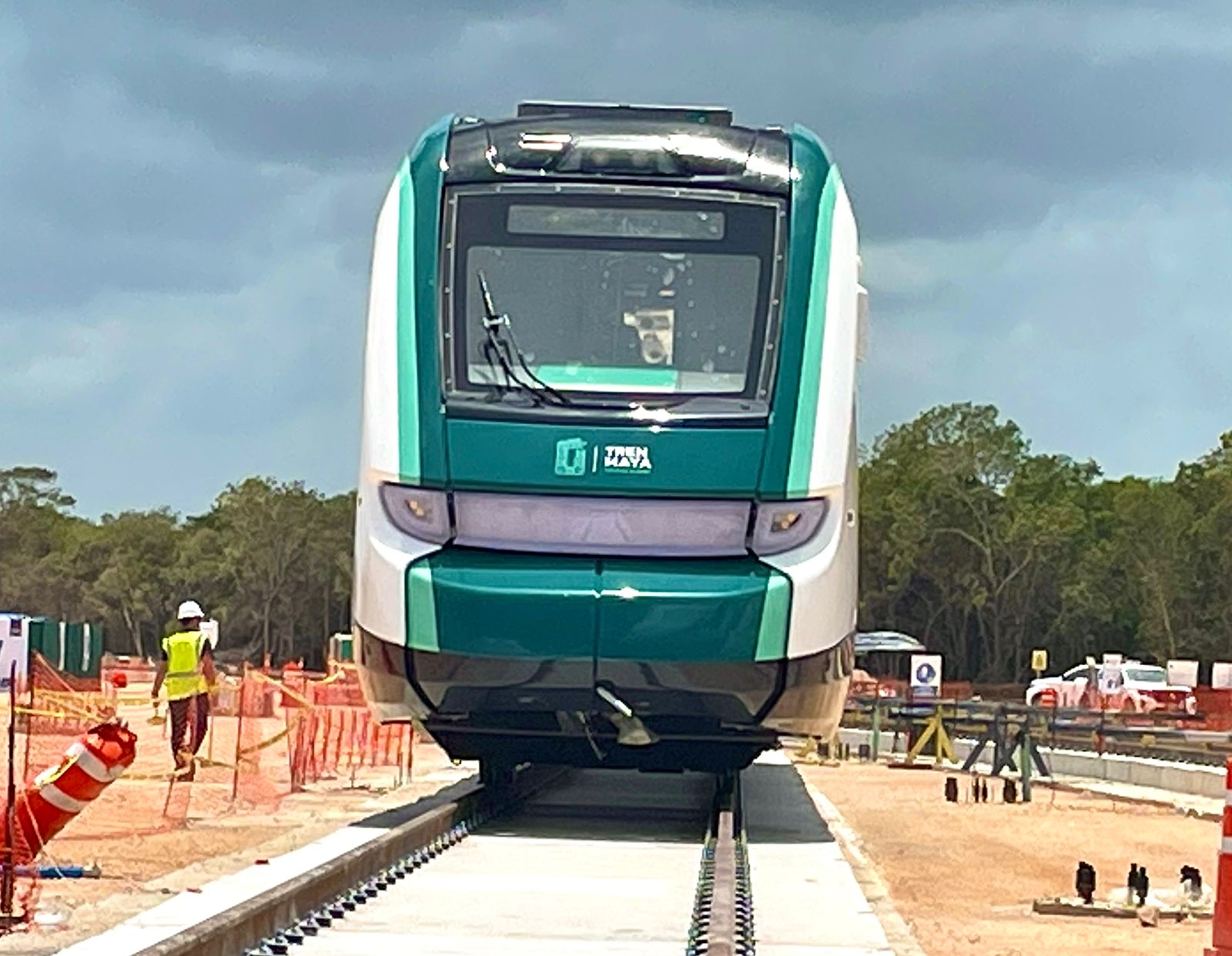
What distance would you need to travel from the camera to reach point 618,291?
14.5 metres

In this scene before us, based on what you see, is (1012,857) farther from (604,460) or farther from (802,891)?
(802,891)

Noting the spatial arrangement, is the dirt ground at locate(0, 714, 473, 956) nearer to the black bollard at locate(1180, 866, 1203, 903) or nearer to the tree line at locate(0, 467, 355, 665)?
the black bollard at locate(1180, 866, 1203, 903)

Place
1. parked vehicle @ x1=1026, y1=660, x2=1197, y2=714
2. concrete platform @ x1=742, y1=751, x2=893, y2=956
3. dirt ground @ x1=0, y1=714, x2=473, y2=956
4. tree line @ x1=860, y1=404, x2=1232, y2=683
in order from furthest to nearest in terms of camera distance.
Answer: tree line @ x1=860, y1=404, x2=1232, y2=683, parked vehicle @ x1=1026, y1=660, x2=1197, y2=714, dirt ground @ x1=0, y1=714, x2=473, y2=956, concrete platform @ x1=742, y1=751, x2=893, y2=956

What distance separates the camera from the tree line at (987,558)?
93000 mm

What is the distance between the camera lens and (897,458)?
108562 mm

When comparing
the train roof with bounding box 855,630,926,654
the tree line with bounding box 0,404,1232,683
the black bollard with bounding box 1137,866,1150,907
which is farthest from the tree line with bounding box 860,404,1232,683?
the black bollard with bounding box 1137,866,1150,907

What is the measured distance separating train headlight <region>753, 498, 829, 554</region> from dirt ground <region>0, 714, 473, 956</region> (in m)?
3.48

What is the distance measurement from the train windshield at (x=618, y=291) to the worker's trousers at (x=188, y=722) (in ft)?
26.2

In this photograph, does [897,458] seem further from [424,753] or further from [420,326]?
[420,326]

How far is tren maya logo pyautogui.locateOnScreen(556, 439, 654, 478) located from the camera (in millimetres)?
13758

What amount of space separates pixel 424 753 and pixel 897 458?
77133 mm

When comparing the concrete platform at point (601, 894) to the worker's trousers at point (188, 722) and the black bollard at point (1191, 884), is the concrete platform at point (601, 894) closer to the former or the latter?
the black bollard at point (1191, 884)

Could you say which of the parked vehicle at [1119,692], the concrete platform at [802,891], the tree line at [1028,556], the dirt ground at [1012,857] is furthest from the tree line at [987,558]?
the concrete platform at [802,891]

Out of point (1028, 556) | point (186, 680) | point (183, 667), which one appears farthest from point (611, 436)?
point (1028, 556)
